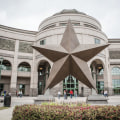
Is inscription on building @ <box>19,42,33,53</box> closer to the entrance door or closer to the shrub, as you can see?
the entrance door

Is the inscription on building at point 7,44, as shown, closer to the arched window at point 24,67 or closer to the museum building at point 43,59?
the museum building at point 43,59

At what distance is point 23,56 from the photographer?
33219mm

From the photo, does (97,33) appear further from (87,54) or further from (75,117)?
(75,117)

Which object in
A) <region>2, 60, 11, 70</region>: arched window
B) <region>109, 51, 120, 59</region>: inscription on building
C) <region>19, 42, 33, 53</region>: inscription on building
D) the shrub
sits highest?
<region>19, 42, 33, 53</region>: inscription on building

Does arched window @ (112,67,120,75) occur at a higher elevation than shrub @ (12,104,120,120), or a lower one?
higher

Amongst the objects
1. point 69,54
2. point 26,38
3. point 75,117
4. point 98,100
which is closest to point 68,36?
point 69,54

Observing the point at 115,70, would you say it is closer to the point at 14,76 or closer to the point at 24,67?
the point at 24,67

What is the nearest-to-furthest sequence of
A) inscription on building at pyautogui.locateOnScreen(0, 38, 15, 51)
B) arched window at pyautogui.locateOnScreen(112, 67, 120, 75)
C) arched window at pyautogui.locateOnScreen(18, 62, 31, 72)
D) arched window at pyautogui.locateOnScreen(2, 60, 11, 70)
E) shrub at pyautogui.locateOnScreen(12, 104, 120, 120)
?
shrub at pyautogui.locateOnScreen(12, 104, 120, 120)
inscription on building at pyautogui.locateOnScreen(0, 38, 15, 51)
arched window at pyautogui.locateOnScreen(2, 60, 11, 70)
arched window at pyautogui.locateOnScreen(18, 62, 31, 72)
arched window at pyautogui.locateOnScreen(112, 67, 120, 75)

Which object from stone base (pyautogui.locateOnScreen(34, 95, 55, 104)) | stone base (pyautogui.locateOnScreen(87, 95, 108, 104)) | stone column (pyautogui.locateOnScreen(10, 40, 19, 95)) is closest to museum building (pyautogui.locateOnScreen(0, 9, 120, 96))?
stone column (pyautogui.locateOnScreen(10, 40, 19, 95))

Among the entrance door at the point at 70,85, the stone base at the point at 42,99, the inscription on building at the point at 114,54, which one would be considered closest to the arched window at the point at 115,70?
the inscription on building at the point at 114,54

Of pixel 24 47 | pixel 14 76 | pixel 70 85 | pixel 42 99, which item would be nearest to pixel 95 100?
pixel 42 99

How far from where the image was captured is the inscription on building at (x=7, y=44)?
31.8 metres

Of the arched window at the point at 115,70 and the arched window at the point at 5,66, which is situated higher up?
the arched window at the point at 5,66

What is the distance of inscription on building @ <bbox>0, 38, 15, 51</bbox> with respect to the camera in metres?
31.8
